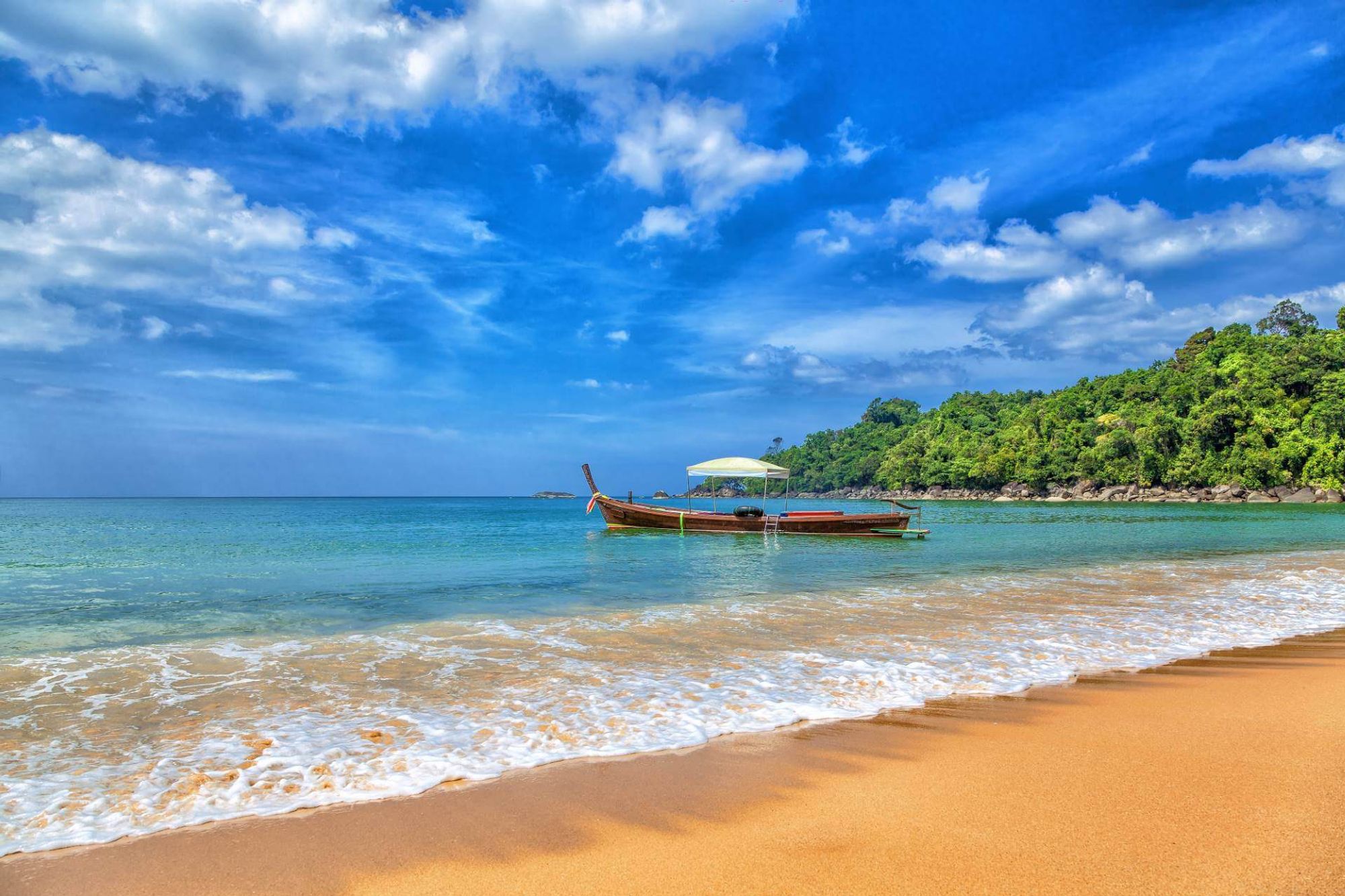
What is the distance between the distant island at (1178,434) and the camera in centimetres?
6919

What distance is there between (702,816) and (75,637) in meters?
9.65

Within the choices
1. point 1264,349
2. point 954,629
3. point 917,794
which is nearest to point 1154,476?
point 1264,349

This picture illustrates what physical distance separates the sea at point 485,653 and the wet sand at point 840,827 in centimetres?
38

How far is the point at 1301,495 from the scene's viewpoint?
217 feet

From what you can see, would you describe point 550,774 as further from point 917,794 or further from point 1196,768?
point 1196,768

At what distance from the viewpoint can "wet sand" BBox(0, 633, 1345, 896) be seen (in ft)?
9.25

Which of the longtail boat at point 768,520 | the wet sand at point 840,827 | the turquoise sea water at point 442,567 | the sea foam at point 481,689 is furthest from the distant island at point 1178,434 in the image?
the wet sand at point 840,827

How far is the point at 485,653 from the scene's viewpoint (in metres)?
7.60

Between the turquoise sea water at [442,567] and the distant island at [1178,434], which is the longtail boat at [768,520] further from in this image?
the distant island at [1178,434]

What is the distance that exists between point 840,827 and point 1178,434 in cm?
9648

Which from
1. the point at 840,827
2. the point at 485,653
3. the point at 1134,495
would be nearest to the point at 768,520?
the point at 485,653

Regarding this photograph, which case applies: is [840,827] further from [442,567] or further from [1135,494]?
[1135,494]

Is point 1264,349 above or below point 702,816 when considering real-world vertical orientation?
above

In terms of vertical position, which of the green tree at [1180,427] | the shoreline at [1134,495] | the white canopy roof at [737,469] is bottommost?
the shoreline at [1134,495]
